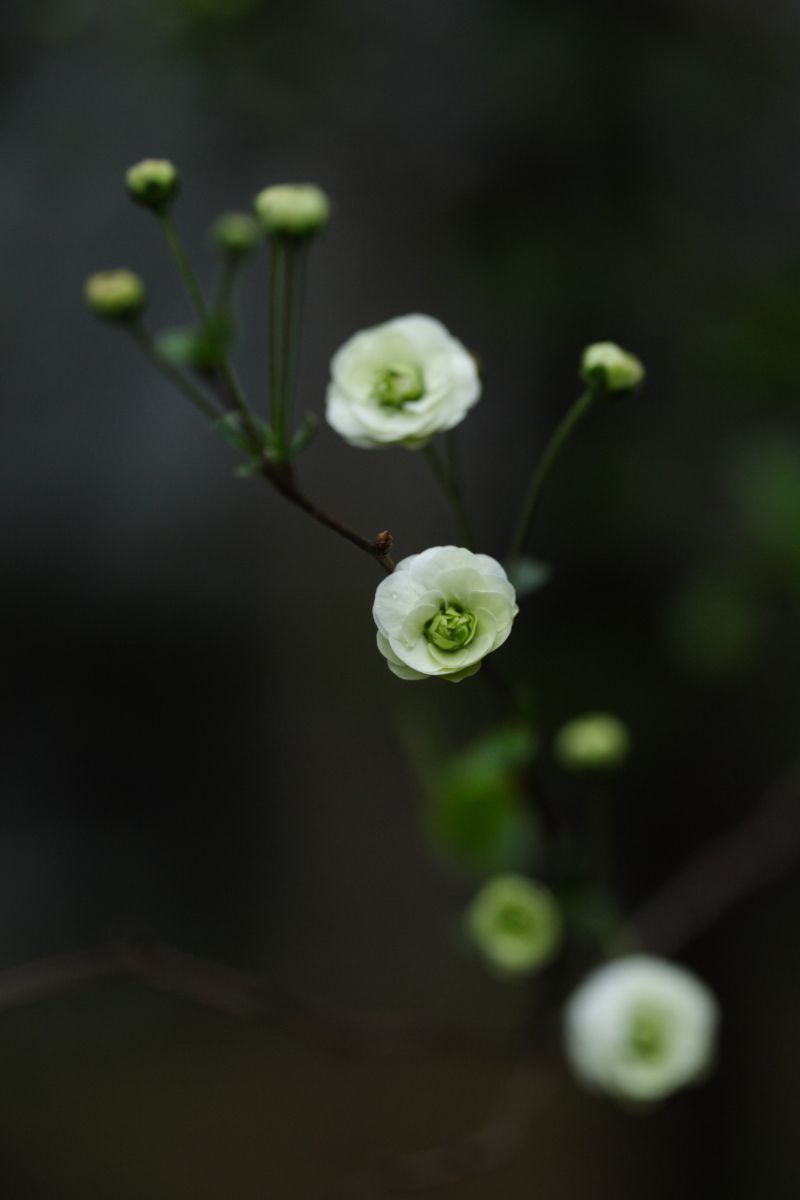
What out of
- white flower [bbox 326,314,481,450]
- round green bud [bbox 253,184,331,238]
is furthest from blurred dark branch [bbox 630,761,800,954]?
round green bud [bbox 253,184,331,238]

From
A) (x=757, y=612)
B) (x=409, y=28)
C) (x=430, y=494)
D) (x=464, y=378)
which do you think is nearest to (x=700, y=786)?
(x=757, y=612)

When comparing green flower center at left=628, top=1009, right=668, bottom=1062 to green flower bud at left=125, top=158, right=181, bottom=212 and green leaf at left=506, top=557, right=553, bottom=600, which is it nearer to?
green leaf at left=506, top=557, right=553, bottom=600

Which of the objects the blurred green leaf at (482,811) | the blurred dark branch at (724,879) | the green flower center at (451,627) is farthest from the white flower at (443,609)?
the blurred dark branch at (724,879)

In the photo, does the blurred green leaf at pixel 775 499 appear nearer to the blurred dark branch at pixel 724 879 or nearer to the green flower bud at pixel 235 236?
the blurred dark branch at pixel 724 879

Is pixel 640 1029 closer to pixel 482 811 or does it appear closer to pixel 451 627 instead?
pixel 482 811

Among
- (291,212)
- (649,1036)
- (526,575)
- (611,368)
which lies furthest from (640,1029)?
(291,212)

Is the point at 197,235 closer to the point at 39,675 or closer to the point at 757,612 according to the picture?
the point at 39,675
